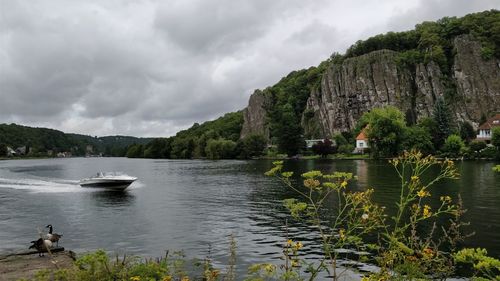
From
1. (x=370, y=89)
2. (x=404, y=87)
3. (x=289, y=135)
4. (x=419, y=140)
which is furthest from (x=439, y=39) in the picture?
(x=289, y=135)

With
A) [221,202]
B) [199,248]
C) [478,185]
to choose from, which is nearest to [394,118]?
[478,185]

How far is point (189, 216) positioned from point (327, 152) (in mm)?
104141

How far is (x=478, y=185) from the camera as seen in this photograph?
144 feet

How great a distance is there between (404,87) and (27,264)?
16952 centimetres

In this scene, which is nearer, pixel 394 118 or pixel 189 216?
pixel 189 216

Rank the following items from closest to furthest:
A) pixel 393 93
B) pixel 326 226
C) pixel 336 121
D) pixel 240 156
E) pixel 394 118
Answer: pixel 326 226
pixel 394 118
pixel 240 156
pixel 393 93
pixel 336 121

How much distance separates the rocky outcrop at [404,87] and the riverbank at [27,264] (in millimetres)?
155902

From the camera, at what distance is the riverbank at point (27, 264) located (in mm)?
14438

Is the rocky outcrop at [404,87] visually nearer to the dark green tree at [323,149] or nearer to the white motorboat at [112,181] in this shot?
the dark green tree at [323,149]

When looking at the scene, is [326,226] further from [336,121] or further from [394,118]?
[336,121]

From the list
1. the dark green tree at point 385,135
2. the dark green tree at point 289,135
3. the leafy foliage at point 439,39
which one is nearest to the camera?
the dark green tree at point 385,135

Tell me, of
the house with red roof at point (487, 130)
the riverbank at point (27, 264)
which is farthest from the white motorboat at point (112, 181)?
the house with red roof at point (487, 130)

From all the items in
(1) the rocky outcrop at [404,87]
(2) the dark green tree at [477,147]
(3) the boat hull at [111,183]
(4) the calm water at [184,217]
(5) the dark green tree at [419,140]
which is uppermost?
(1) the rocky outcrop at [404,87]

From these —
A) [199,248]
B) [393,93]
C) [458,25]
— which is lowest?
[199,248]
